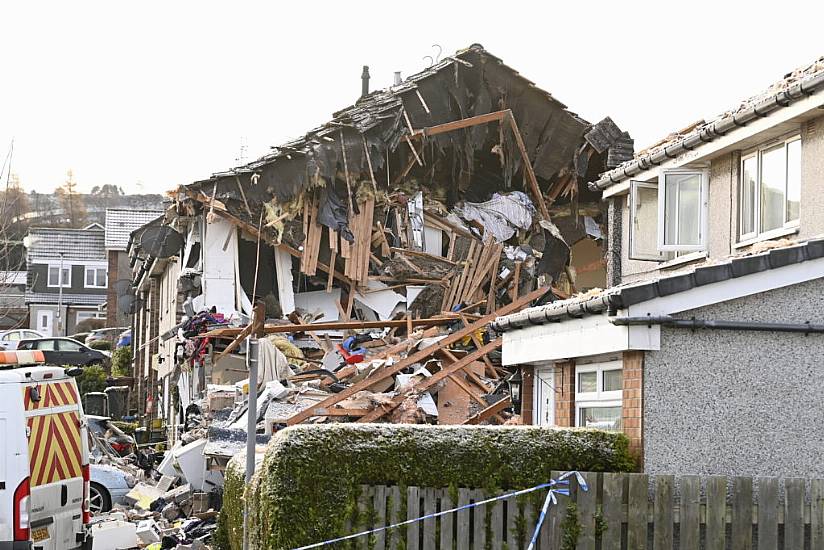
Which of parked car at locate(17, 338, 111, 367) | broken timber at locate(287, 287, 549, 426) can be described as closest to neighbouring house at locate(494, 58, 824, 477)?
broken timber at locate(287, 287, 549, 426)

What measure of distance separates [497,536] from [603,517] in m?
0.92

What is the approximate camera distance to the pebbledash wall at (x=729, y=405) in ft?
34.9

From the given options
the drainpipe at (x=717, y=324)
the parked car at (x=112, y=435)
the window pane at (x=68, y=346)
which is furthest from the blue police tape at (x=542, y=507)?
the window pane at (x=68, y=346)

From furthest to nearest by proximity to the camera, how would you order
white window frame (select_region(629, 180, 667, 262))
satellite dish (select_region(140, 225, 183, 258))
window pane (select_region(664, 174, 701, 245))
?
satellite dish (select_region(140, 225, 183, 258)) → white window frame (select_region(629, 180, 667, 262)) → window pane (select_region(664, 174, 701, 245))

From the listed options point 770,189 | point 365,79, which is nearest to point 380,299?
point 365,79

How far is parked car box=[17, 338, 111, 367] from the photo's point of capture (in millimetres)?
46062

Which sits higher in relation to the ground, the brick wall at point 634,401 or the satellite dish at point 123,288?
the satellite dish at point 123,288

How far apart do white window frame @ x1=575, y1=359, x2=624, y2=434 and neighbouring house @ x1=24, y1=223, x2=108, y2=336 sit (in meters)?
64.8

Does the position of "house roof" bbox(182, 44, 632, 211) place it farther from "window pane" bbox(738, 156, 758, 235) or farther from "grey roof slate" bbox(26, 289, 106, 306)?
"grey roof slate" bbox(26, 289, 106, 306)

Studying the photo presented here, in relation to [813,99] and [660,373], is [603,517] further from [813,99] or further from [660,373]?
[813,99]

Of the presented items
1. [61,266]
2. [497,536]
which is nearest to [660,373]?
[497,536]

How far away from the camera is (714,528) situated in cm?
1007

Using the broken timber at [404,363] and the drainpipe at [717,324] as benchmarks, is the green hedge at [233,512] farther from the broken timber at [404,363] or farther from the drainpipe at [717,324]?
the drainpipe at [717,324]

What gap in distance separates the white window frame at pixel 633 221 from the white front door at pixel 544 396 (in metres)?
3.28
